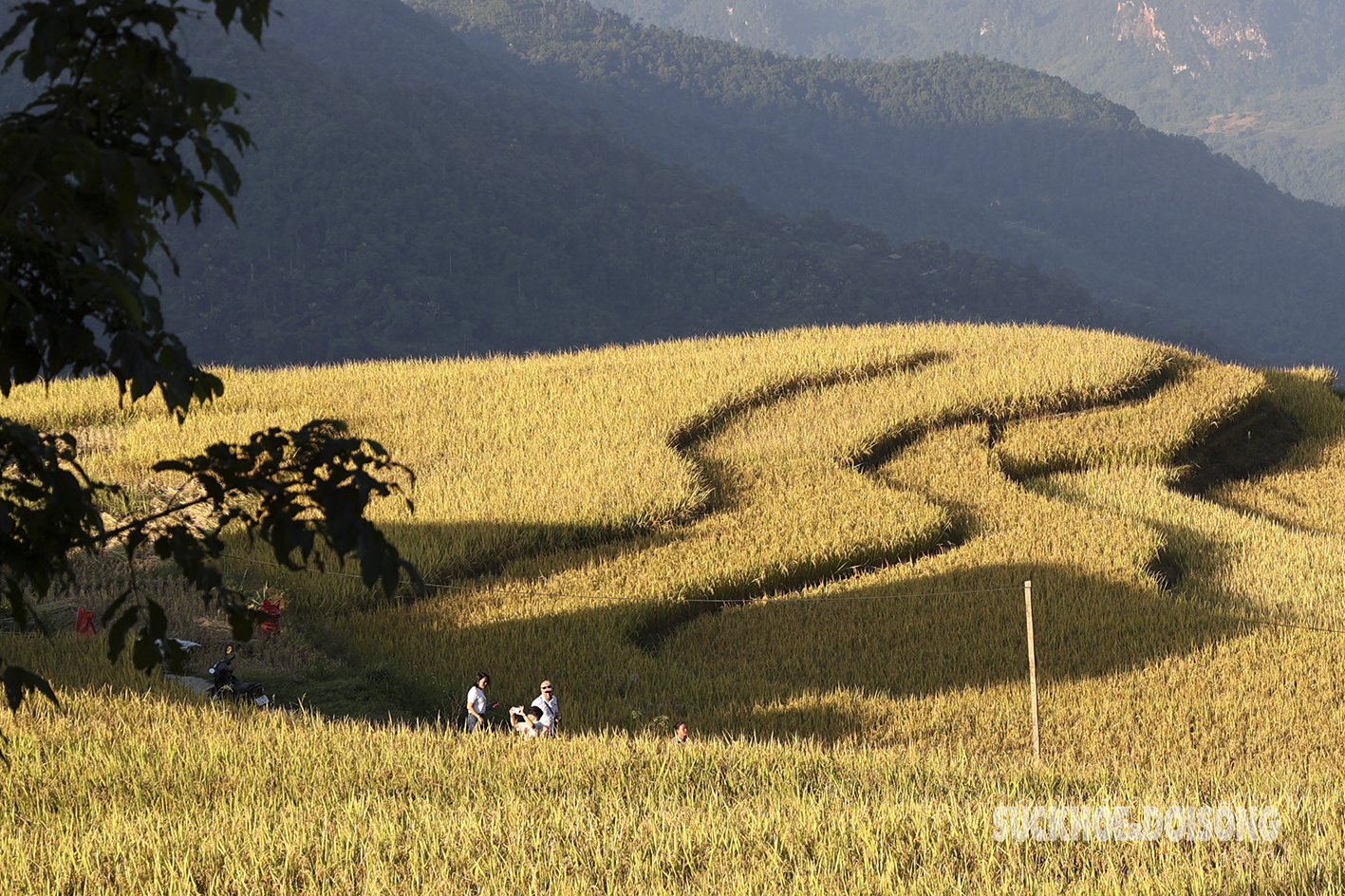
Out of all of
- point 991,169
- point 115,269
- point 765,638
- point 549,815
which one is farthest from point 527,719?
point 991,169

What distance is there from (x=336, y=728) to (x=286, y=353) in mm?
78349

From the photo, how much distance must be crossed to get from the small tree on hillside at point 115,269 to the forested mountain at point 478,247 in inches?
3127

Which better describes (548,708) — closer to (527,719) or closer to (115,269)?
(527,719)

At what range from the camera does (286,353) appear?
81.8 m

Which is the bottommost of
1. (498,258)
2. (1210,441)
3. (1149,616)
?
(1149,616)

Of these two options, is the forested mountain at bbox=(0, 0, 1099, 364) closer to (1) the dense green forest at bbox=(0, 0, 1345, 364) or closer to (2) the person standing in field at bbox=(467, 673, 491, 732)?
(1) the dense green forest at bbox=(0, 0, 1345, 364)

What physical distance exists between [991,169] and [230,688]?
19563cm

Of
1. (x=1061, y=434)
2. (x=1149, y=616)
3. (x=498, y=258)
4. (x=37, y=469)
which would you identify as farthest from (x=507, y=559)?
(x=498, y=258)

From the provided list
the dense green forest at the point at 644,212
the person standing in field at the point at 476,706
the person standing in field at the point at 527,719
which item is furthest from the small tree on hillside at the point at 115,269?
the dense green forest at the point at 644,212

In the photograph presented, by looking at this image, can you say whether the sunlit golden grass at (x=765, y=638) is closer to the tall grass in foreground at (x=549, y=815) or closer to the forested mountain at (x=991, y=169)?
the tall grass in foreground at (x=549, y=815)

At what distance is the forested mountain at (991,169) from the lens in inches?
6339

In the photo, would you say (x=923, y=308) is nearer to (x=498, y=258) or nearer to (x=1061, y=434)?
(x=498, y=258)

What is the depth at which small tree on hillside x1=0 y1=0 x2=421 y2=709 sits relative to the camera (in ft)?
8.68

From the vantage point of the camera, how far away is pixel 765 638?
11227 mm
